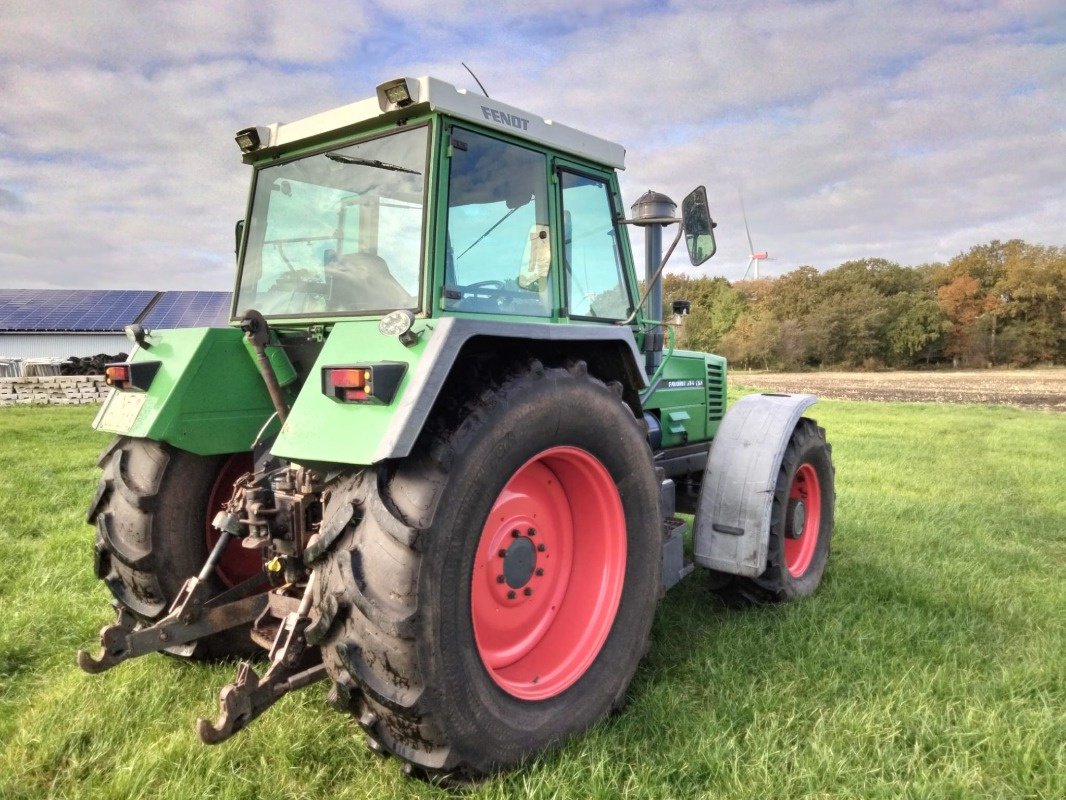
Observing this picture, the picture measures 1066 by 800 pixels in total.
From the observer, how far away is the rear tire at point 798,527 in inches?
142

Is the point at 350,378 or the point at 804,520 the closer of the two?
the point at 350,378

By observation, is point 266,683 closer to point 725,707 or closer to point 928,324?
point 725,707

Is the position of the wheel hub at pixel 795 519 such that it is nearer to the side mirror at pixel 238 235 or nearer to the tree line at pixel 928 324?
the side mirror at pixel 238 235

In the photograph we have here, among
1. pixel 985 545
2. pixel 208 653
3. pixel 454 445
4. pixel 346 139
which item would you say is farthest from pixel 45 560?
pixel 985 545

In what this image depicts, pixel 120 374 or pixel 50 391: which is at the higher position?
pixel 120 374

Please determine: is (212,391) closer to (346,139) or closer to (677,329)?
(346,139)

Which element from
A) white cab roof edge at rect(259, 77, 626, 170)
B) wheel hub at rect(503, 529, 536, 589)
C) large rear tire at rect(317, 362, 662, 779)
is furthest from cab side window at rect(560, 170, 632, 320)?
wheel hub at rect(503, 529, 536, 589)

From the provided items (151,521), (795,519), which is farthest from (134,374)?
(795,519)

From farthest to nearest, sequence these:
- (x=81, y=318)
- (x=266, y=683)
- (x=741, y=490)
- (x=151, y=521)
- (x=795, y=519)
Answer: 1. (x=81, y=318)
2. (x=795, y=519)
3. (x=741, y=490)
4. (x=151, y=521)
5. (x=266, y=683)

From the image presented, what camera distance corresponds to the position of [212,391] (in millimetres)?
2787

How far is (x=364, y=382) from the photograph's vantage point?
6.59 feet

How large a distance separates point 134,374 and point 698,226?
2360 millimetres

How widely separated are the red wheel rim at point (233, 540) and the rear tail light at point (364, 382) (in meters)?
1.16

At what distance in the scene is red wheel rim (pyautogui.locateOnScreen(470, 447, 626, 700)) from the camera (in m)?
2.46
